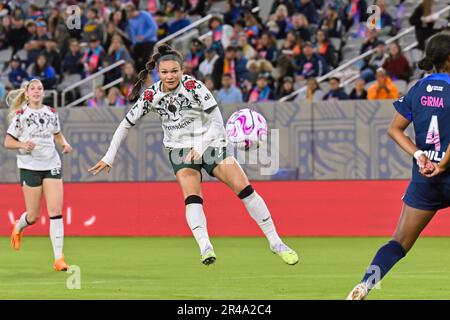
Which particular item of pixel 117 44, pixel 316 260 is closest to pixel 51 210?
pixel 316 260

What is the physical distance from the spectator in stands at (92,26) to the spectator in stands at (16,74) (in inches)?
64.8

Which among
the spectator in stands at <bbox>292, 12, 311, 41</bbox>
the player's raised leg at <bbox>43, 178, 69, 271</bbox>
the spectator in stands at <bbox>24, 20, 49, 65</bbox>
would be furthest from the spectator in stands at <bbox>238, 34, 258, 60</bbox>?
the player's raised leg at <bbox>43, 178, 69, 271</bbox>

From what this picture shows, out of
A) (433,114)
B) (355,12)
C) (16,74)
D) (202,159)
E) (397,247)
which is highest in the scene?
(433,114)

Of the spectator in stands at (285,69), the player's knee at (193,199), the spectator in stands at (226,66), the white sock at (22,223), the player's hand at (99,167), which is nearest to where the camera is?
the player's hand at (99,167)

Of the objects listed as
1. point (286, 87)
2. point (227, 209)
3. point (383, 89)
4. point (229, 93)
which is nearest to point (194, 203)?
point (227, 209)

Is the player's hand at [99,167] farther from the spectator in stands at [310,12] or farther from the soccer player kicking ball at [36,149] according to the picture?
the spectator in stands at [310,12]

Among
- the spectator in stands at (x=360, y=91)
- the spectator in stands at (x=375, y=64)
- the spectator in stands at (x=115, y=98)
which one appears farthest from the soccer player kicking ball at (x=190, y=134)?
the spectator in stands at (x=115, y=98)

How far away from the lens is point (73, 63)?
84.6ft

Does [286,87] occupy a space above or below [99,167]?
below

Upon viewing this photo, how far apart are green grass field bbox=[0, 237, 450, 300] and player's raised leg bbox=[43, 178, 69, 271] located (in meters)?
0.16

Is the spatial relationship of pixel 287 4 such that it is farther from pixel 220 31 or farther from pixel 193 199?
pixel 193 199

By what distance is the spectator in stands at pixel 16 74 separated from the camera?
25.5 metres

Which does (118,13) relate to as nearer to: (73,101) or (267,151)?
(73,101)

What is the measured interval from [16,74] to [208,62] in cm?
453
